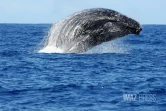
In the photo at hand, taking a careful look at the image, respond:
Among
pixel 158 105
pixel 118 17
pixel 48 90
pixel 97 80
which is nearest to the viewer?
pixel 158 105

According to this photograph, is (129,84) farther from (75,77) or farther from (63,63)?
(63,63)

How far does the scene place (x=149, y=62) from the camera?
28609 millimetres

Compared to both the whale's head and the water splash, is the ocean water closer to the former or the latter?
the whale's head

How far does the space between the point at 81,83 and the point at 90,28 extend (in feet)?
27.4

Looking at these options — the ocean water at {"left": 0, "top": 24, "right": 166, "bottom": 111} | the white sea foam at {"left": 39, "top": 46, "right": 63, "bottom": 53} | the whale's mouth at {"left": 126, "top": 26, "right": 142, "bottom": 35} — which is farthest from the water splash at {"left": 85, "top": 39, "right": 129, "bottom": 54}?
the whale's mouth at {"left": 126, "top": 26, "right": 142, "bottom": 35}

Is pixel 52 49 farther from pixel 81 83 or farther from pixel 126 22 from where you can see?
pixel 81 83

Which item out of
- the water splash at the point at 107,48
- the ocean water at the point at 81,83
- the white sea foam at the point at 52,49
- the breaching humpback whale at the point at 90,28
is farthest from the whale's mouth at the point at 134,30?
the white sea foam at the point at 52,49

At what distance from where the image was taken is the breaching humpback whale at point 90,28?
92.7 ft

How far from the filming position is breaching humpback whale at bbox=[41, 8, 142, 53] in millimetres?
28266

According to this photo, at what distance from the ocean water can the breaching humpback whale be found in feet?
2.61

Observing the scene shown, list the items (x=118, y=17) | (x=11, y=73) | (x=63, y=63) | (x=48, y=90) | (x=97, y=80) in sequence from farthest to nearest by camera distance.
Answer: (x=118, y=17), (x=63, y=63), (x=11, y=73), (x=97, y=80), (x=48, y=90)

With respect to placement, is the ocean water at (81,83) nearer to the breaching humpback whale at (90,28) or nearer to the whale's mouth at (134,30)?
the breaching humpback whale at (90,28)

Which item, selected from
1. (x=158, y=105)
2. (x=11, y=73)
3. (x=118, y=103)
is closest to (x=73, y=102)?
Result: (x=118, y=103)

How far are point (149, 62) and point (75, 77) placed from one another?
24.6 ft
